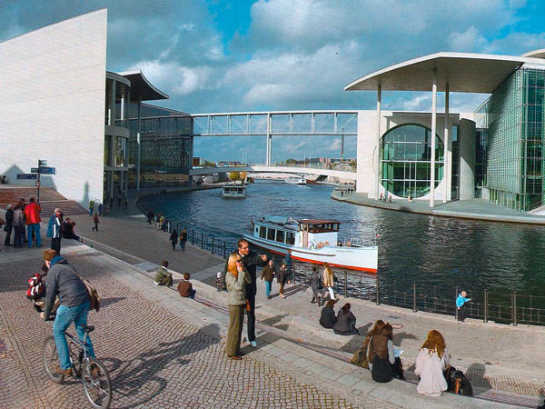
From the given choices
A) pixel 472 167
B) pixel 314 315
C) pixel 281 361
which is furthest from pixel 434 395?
pixel 472 167

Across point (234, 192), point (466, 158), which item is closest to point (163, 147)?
point (234, 192)

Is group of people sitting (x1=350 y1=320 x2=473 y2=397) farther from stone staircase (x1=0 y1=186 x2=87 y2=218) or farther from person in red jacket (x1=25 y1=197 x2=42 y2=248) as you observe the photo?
stone staircase (x1=0 y1=186 x2=87 y2=218)

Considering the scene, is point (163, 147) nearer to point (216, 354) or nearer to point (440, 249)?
point (440, 249)

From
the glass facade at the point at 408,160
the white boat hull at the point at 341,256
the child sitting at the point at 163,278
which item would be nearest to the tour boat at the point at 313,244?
the white boat hull at the point at 341,256

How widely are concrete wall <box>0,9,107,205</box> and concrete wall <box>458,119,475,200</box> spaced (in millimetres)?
54365

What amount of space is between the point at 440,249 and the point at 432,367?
1000 inches

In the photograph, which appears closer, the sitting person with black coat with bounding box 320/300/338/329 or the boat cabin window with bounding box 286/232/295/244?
the sitting person with black coat with bounding box 320/300/338/329

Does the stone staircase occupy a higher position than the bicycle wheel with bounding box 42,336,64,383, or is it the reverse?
the stone staircase

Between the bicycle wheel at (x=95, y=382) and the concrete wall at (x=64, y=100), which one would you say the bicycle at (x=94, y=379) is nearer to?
the bicycle wheel at (x=95, y=382)

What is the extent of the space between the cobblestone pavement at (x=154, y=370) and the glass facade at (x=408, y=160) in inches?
2478

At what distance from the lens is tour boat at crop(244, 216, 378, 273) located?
78.6 ft

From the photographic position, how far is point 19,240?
16.7 meters

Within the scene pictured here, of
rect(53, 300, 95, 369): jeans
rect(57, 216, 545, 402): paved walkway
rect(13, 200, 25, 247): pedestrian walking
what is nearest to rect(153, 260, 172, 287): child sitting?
rect(57, 216, 545, 402): paved walkway

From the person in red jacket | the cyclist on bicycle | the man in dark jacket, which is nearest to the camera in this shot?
the cyclist on bicycle
